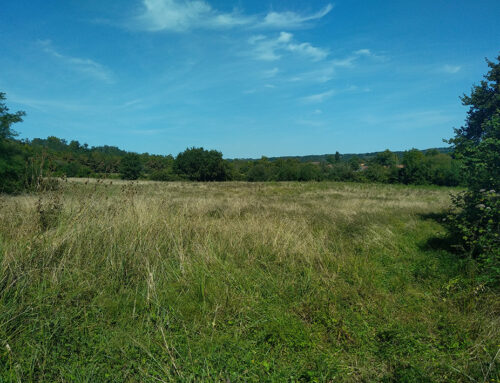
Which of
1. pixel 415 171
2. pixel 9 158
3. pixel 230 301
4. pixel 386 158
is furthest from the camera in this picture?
pixel 386 158

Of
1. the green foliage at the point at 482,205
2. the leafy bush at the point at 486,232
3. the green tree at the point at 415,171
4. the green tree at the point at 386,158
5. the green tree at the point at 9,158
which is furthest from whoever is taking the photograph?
the green tree at the point at 386,158

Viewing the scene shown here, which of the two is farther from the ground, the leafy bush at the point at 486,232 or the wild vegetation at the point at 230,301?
the leafy bush at the point at 486,232

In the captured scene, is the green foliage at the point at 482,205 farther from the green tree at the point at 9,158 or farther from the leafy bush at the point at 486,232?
the green tree at the point at 9,158

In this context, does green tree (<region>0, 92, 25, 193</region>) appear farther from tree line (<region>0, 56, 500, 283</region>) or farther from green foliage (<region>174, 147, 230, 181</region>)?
green foliage (<region>174, 147, 230, 181</region>)

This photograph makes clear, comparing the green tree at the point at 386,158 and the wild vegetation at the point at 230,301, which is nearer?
the wild vegetation at the point at 230,301

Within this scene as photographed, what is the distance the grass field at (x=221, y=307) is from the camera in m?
2.29

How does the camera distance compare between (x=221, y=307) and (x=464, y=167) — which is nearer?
(x=221, y=307)

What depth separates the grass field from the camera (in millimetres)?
2289

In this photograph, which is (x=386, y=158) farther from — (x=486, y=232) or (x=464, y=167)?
(x=486, y=232)

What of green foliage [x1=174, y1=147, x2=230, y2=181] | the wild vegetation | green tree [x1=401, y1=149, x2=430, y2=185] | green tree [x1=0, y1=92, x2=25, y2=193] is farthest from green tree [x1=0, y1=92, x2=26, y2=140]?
green tree [x1=401, y1=149, x2=430, y2=185]

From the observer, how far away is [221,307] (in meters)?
3.11

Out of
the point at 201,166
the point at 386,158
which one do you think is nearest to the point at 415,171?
the point at 201,166

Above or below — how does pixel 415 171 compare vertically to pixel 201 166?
below

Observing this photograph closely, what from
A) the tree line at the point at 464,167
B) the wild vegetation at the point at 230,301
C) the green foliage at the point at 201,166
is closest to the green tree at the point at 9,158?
the tree line at the point at 464,167
